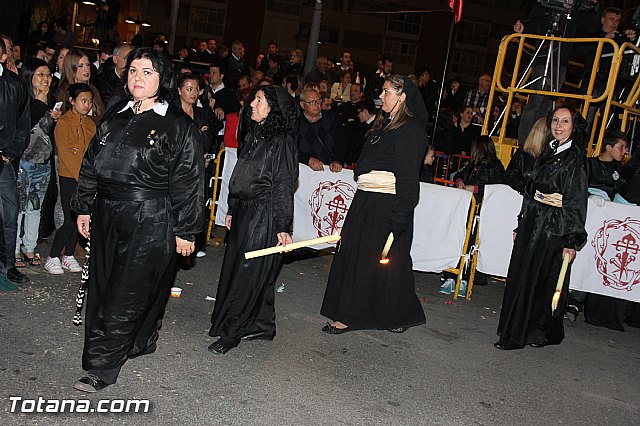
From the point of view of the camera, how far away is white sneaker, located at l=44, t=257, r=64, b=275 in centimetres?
777

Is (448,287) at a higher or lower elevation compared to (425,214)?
lower

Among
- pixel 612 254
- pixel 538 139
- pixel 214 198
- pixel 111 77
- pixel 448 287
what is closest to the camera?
pixel 538 139

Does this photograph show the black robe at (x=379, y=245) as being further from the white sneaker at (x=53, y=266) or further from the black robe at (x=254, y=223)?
the white sneaker at (x=53, y=266)

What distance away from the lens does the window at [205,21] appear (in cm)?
4944

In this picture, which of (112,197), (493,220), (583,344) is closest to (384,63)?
(493,220)

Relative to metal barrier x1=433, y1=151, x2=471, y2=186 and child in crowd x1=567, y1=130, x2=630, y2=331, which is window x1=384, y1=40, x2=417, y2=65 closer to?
metal barrier x1=433, y1=151, x2=471, y2=186

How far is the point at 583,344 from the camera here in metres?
8.16

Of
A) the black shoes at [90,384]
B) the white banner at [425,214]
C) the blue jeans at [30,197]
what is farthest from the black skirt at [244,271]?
the white banner at [425,214]

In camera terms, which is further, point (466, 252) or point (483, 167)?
point (483, 167)

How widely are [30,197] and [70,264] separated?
77cm

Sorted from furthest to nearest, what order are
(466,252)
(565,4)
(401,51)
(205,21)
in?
(401,51) < (205,21) < (565,4) < (466,252)

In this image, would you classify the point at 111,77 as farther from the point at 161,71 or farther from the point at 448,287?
the point at 161,71

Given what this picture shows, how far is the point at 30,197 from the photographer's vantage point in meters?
7.82

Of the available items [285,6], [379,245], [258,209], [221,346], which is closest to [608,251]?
[379,245]
